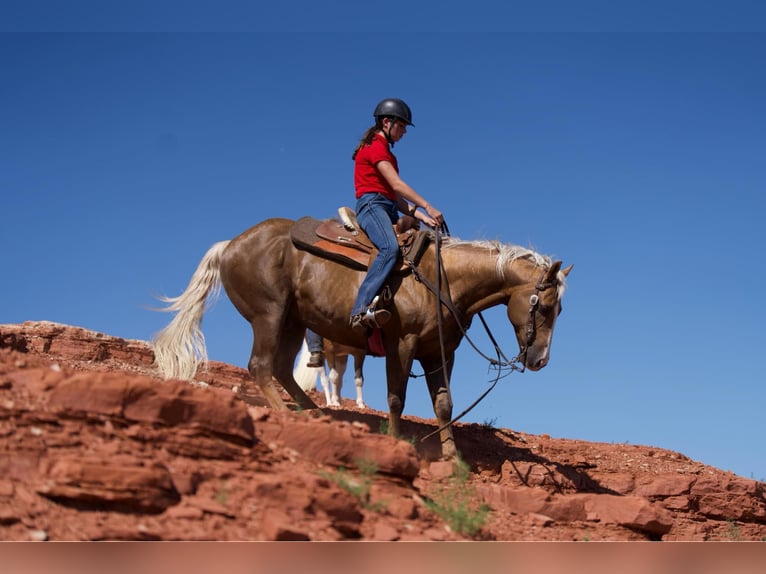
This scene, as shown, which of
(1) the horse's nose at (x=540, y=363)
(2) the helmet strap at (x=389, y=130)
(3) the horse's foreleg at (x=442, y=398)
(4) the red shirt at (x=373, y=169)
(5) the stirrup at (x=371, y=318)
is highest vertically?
(2) the helmet strap at (x=389, y=130)

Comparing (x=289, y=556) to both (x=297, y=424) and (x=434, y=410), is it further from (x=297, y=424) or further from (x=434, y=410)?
(x=434, y=410)

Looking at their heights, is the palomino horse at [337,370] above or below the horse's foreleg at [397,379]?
above

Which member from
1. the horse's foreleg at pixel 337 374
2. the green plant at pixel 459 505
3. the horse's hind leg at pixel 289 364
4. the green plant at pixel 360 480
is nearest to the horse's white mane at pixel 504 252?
the horse's hind leg at pixel 289 364

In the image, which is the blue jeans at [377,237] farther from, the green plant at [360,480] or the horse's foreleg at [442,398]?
the green plant at [360,480]

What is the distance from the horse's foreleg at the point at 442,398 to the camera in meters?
11.9

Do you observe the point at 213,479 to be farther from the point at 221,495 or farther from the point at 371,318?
the point at 371,318

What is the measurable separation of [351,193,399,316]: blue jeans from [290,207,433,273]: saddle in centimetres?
16

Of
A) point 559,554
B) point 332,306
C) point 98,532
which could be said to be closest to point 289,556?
point 98,532

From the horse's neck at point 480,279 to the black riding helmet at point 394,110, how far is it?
1.87 m

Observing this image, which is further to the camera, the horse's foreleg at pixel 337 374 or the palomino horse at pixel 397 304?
the horse's foreleg at pixel 337 374

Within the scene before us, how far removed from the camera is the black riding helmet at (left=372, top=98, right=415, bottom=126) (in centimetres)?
1244

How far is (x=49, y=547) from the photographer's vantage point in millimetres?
5965

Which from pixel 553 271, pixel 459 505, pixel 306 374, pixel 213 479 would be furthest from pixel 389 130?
pixel 306 374

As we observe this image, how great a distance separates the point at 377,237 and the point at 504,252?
1609mm
